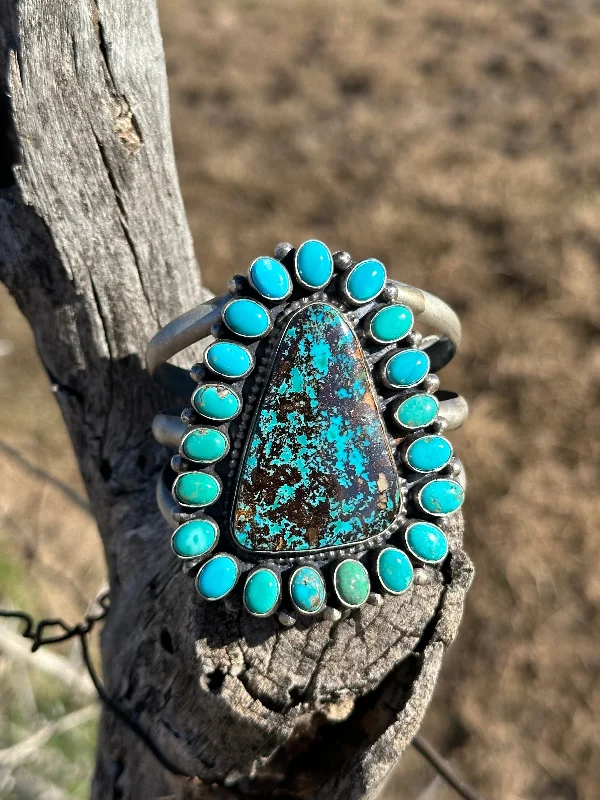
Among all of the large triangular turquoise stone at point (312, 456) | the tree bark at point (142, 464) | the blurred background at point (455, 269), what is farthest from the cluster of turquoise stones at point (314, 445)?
the blurred background at point (455, 269)

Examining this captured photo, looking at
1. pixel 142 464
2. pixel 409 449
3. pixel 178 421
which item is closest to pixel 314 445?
pixel 409 449

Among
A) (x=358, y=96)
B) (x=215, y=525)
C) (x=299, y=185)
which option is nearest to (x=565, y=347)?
(x=299, y=185)

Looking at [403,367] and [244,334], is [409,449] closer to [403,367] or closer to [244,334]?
[403,367]

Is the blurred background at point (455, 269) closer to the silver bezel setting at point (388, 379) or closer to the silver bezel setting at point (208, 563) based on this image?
the silver bezel setting at point (208, 563)

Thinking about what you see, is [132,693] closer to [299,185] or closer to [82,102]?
[82,102]

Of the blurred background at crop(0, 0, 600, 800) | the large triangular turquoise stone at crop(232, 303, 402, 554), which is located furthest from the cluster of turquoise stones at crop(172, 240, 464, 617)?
the blurred background at crop(0, 0, 600, 800)

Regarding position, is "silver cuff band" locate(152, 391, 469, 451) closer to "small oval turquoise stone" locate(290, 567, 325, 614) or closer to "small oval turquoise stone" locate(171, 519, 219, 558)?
"small oval turquoise stone" locate(171, 519, 219, 558)

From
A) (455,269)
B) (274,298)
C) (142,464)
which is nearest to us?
(274,298)
